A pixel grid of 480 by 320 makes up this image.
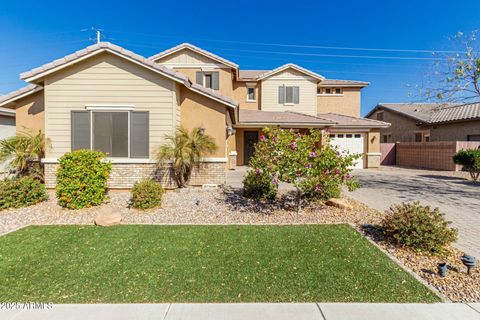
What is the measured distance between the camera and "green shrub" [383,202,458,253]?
4578mm

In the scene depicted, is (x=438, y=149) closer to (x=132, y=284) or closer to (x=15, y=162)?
(x=132, y=284)

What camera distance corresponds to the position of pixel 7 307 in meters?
3.10

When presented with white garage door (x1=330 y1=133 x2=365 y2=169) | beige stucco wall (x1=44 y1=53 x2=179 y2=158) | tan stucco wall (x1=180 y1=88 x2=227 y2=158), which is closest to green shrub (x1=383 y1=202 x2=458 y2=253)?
tan stucco wall (x1=180 y1=88 x2=227 y2=158)

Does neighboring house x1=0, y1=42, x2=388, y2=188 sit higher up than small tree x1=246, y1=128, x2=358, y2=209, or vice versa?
neighboring house x1=0, y1=42, x2=388, y2=188

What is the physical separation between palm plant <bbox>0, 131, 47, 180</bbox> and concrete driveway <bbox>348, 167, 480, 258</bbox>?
1213 centimetres

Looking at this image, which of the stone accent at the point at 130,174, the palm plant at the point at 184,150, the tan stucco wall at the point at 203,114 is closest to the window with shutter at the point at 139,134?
the stone accent at the point at 130,174

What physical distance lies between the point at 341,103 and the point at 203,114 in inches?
682

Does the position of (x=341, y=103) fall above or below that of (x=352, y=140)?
above

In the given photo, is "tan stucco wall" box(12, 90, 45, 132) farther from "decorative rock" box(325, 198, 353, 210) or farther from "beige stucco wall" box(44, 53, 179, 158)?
"decorative rock" box(325, 198, 353, 210)

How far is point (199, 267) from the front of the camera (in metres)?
4.08

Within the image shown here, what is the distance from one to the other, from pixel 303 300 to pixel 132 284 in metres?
2.44

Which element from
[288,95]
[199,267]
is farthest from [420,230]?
[288,95]

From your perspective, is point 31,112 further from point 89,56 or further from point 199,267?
point 199,267

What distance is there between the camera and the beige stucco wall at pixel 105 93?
30.1 feet
